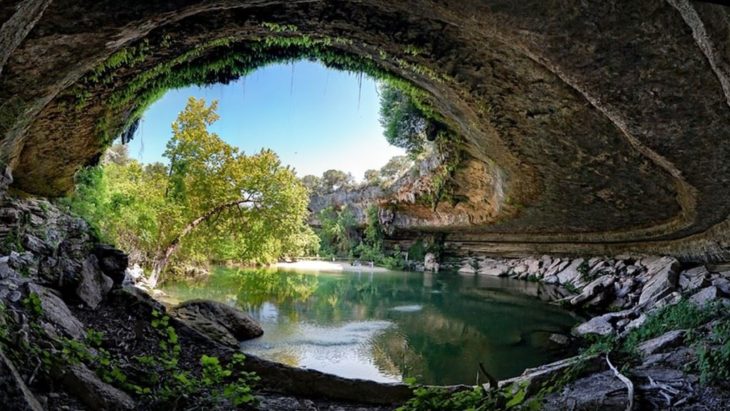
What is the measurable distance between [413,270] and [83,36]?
23.1 m

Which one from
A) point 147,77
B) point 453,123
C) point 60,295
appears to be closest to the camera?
point 60,295

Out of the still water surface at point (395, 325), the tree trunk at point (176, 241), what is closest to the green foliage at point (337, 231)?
the still water surface at point (395, 325)

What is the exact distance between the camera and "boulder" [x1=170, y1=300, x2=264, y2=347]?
248 inches

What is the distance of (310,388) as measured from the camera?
4457mm

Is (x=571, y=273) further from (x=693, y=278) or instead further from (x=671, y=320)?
(x=671, y=320)

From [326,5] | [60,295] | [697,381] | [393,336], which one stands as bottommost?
[393,336]

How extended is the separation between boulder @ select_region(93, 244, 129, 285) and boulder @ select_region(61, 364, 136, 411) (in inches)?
127

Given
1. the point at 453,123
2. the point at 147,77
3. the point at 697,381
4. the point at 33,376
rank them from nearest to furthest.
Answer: the point at 33,376
the point at 697,381
the point at 147,77
the point at 453,123

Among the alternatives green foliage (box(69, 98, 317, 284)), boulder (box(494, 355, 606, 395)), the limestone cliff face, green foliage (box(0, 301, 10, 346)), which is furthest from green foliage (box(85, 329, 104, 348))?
green foliage (box(69, 98, 317, 284))

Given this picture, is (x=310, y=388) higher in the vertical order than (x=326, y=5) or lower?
lower

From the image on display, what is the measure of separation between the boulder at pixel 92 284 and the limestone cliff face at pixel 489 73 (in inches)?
62.0

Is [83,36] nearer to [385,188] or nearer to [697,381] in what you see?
[697,381]

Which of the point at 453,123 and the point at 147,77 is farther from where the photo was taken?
the point at 453,123

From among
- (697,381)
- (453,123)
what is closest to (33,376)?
(697,381)
